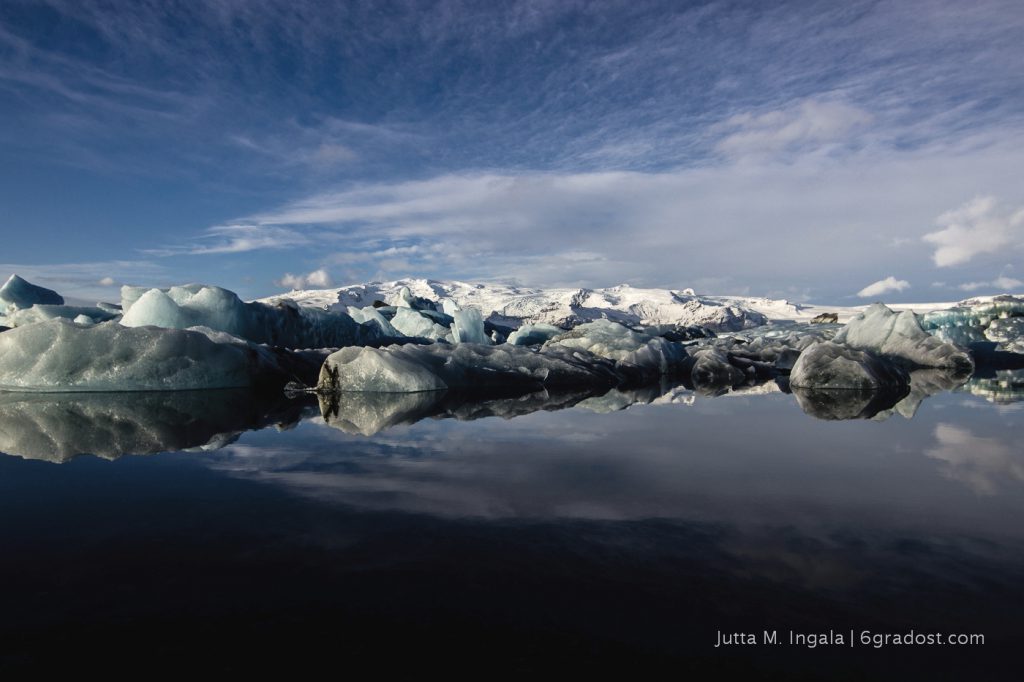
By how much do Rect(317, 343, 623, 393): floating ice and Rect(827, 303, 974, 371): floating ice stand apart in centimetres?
957

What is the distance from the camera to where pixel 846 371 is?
12.1m

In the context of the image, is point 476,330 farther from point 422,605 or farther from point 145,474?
point 422,605

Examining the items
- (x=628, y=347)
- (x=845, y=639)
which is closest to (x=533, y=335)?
(x=628, y=347)

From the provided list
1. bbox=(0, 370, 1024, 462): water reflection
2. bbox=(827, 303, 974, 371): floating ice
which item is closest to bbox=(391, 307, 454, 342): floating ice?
bbox=(0, 370, 1024, 462): water reflection

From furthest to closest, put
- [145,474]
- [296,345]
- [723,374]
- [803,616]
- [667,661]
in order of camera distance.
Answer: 1. [296,345]
2. [723,374]
3. [145,474]
4. [803,616]
5. [667,661]

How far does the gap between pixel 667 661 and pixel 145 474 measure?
3.92 metres

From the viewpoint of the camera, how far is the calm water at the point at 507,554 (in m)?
1.88

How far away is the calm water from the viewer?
1.88 m

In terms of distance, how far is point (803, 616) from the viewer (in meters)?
2.10

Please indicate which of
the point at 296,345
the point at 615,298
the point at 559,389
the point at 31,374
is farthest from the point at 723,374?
the point at 615,298

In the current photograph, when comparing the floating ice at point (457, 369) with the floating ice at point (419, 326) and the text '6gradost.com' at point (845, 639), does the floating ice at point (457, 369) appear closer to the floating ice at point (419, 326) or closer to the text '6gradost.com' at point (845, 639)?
the text '6gradost.com' at point (845, 639)

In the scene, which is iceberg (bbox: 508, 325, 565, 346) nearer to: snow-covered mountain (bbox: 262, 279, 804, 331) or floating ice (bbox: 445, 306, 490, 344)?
floating ice (bbox: 445, 306, 490, 344)

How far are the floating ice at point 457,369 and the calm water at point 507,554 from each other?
5.06 meters

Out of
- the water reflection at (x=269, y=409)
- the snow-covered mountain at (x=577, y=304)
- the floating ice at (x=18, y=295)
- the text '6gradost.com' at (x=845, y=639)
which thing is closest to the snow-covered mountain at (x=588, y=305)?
the snow-covered mountain at (x=577, y=304)
